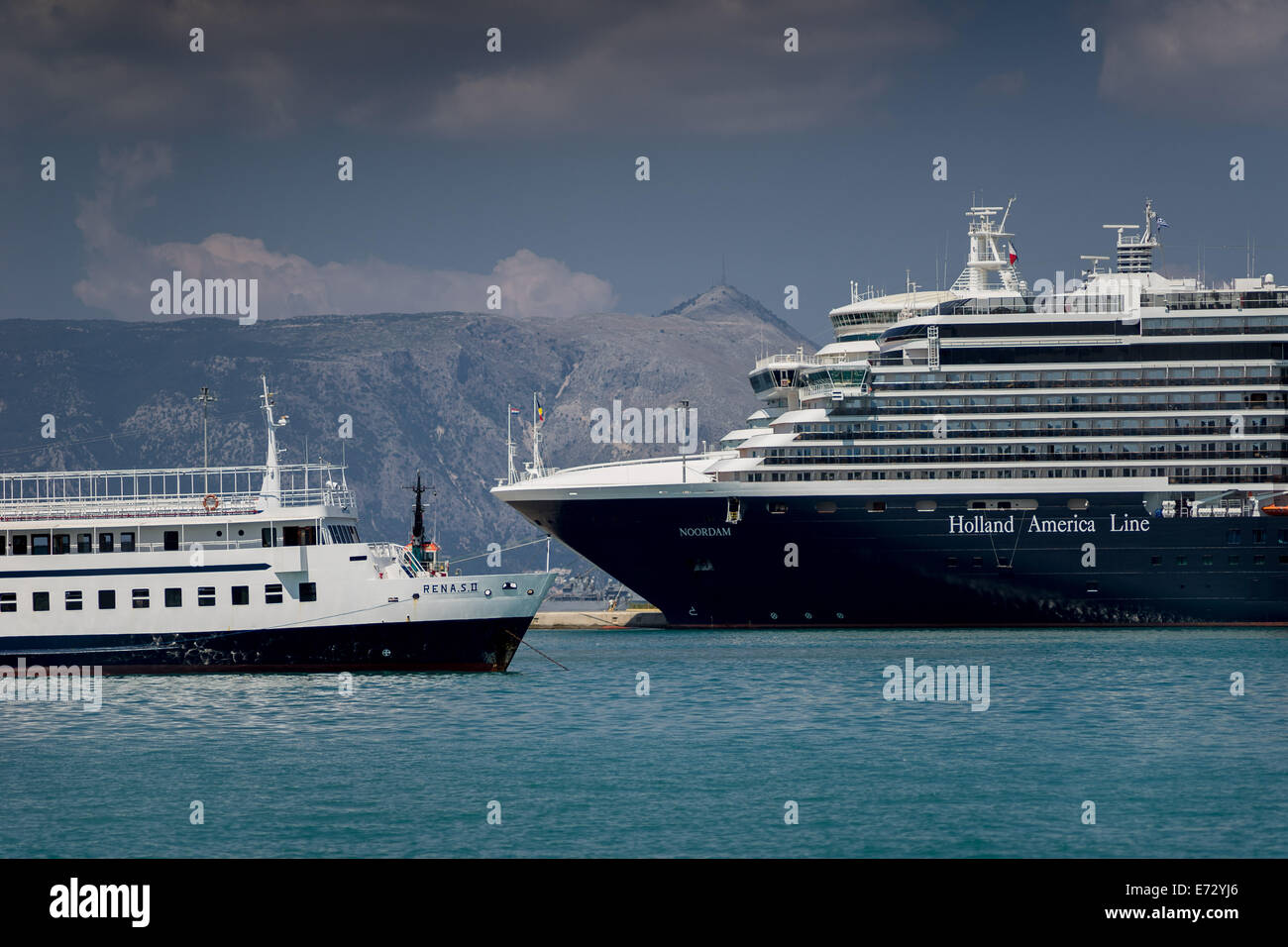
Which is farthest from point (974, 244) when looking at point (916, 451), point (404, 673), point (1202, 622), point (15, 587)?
point (15, 587)

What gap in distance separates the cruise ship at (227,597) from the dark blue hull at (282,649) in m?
0.04

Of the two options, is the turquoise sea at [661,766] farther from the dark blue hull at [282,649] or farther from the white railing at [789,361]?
the white railing at [789,361]

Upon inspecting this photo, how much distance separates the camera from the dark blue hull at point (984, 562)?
242ft

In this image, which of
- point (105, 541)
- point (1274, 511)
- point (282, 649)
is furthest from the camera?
point (1274, 511)

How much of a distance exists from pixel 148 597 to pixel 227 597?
2.56m

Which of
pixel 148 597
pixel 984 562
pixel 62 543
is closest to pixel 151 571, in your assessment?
pixel 148 597

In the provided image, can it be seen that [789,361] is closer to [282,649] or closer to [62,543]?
[282,649]

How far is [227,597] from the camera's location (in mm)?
50781

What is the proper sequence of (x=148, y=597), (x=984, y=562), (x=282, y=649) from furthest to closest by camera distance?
(x=984, y=562)
(x=148, y=597)
(x=282, y=649)

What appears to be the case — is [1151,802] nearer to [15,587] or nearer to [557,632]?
[15,587]

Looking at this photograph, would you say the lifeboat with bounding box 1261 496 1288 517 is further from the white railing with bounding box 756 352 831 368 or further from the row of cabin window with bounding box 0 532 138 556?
the row of cabin window with bounding box 0 532 138 556

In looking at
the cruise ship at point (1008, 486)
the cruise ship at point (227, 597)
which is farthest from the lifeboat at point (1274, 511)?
the cruise ship at point (227, 597)

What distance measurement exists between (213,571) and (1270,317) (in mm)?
51856

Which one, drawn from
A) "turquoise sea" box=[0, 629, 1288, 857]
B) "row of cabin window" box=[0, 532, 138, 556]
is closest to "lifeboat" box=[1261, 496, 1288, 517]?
"turquoise sea" box=[0, 629, 1288, 857]
